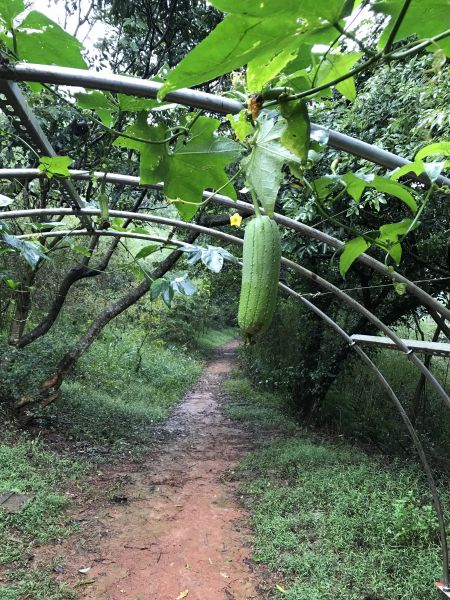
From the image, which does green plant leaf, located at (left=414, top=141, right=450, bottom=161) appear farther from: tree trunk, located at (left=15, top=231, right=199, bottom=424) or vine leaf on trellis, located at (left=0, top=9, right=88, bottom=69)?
tree trunk, located at (left=15, top=231, right=199, bottom=424)

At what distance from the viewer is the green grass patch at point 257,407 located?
7.13m

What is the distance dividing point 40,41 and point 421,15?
0.60 metres

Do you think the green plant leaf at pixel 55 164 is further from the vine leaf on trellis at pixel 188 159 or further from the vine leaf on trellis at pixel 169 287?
the vine leaf on trellis at pixel 169 287

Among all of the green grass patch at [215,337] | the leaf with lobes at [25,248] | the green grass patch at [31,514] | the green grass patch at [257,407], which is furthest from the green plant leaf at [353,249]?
the green grass patch at [215,337]

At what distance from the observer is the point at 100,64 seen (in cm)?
517

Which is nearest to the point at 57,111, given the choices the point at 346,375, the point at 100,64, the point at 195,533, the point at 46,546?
the point at 100,64

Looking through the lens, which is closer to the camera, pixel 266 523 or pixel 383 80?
pixel 383 80

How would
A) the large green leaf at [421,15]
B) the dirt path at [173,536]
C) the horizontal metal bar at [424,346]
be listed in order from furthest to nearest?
the dirt path at [173,536], the horizontal metal bar at [424,346], the large green leaf at [421,15]

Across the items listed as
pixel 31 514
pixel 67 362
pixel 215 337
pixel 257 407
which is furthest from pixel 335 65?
pixel 215 337

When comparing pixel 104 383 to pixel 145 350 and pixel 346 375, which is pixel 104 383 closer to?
pixel 145 350

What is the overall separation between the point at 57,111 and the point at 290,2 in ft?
13.9

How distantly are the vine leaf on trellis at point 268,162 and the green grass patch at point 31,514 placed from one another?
10.4 feet

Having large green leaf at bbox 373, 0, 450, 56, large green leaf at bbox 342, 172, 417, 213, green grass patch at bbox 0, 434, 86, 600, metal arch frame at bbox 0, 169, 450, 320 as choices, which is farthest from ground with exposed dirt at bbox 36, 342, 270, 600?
large green leaf at bbox 373, 0, 450, 56

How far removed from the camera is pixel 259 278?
58cm
